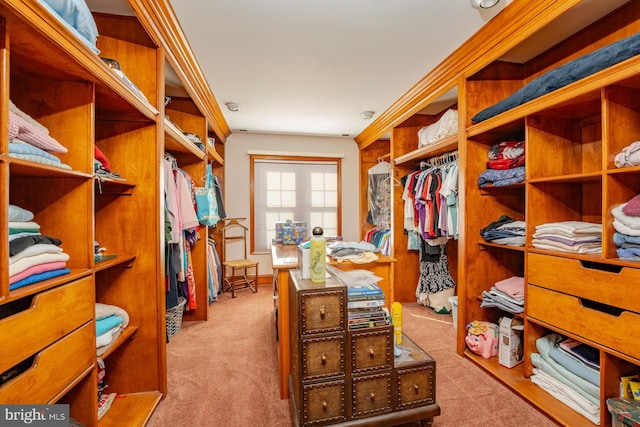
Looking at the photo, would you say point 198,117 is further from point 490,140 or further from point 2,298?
point 490,140

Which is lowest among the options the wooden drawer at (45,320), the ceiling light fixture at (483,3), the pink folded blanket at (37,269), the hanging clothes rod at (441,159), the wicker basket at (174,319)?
the wicker basket at (174,319)

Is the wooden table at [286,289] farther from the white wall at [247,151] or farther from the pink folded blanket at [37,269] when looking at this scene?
the white wall at [247,151]

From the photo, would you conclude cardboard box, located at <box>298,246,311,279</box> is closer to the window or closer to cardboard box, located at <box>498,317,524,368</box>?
cardboard box, located at <box>498,317,524,368</box>

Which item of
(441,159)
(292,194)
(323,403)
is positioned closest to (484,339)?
(323,403)

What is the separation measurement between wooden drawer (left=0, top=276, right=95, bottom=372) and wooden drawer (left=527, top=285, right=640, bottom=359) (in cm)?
235

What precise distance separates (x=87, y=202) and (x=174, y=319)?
1.76 meters

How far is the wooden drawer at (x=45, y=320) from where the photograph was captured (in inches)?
33.2

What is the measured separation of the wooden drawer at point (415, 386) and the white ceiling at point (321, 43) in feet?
6.62

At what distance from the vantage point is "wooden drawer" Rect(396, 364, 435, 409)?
1449 millimetres

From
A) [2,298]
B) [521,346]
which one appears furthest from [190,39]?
[521,346]

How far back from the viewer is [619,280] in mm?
1306

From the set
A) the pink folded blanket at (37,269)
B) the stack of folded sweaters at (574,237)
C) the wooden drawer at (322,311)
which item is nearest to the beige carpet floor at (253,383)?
the wooden drawer at (322,311)

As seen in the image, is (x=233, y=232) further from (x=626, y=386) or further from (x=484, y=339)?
(x=626, y=386)

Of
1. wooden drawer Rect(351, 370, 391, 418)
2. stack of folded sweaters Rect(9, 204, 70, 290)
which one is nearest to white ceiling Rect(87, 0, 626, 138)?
stack of folded sweaters Rect(9, 204, 70, 290)
